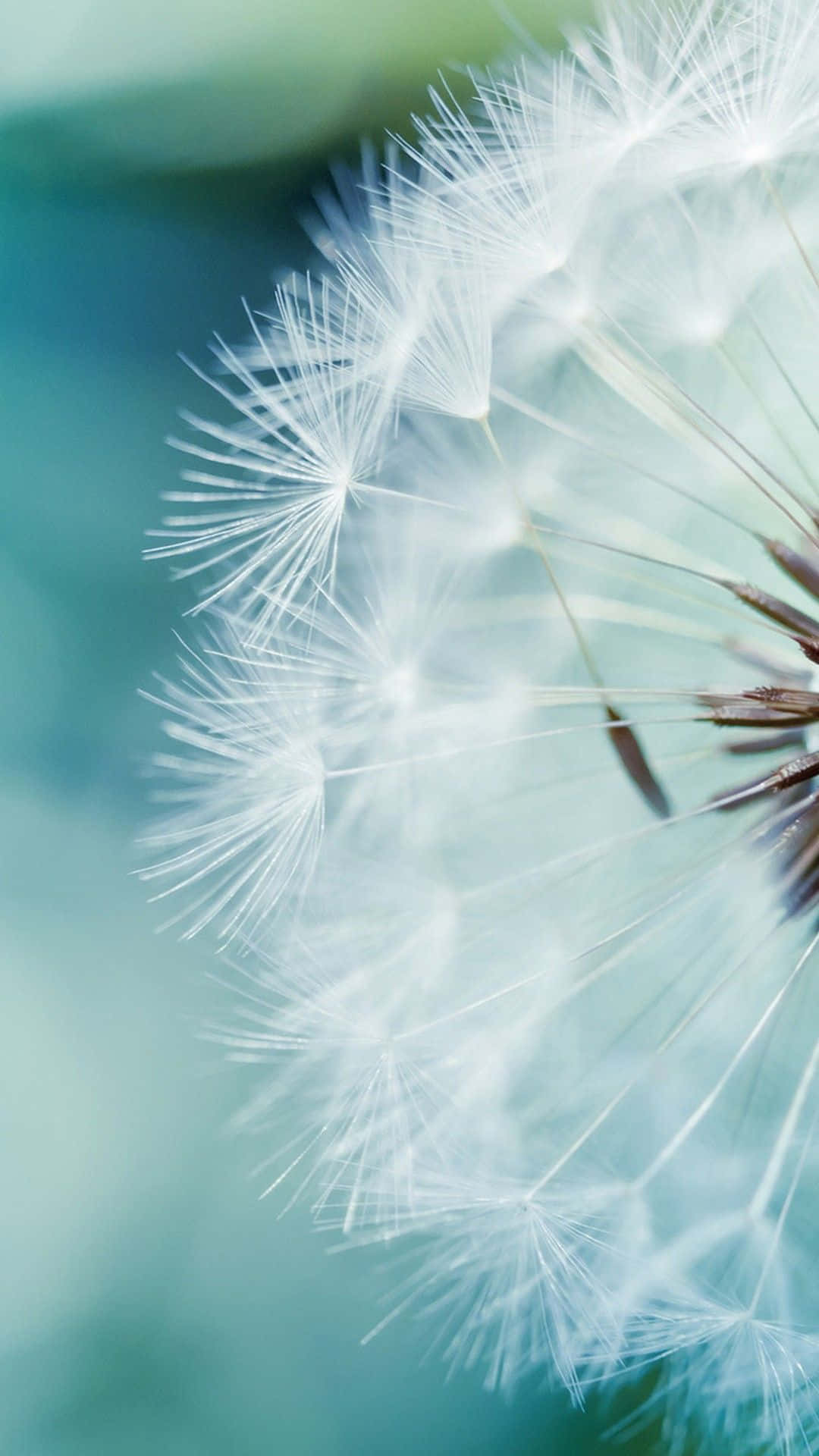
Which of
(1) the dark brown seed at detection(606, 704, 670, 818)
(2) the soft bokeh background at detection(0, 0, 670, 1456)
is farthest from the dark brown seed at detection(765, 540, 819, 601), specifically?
(2) the soft bokeh background at detection(0, 0, 670, 1456)

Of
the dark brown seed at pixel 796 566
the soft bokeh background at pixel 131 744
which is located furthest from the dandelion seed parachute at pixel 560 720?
the soft bokeh background at pixel 131 744

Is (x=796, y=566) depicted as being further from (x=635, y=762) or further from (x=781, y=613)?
(x=635, y=762)

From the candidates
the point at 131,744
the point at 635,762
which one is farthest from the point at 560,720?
the point at 131,744

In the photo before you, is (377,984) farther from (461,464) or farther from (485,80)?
(485,80)

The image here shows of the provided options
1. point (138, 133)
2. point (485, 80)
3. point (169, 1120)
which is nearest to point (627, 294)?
point (485, 80)

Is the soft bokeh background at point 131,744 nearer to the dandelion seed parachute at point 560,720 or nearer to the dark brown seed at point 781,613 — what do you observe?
the dandelion seed parachute at point 560,720

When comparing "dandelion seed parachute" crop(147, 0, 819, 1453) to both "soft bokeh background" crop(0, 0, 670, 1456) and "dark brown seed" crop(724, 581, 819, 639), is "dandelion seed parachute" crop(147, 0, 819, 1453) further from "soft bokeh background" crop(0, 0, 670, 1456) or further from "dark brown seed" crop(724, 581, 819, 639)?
"soft bokeh background" crop(0, 0, 670, 1456)

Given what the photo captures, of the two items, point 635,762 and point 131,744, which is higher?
point 131,744

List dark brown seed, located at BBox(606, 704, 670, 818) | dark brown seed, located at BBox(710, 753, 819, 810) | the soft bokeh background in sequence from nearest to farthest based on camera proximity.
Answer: dark brown seed, located at BBox(710, 753, 819, 810), dark brown seed, located at BBox(606, 704, 670, 818), the soft bokeh background
